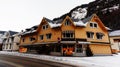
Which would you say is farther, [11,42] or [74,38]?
[11,42]

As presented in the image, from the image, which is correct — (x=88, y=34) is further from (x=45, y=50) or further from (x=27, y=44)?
(x=27, y=44)

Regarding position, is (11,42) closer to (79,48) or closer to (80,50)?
(79,48)

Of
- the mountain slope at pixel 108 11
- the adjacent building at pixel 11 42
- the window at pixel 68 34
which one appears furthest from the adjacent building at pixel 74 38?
the mountain slope at pixel 108 11

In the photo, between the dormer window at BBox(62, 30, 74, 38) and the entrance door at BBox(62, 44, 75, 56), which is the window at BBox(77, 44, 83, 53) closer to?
the entrance door at BBox(62, 44, 75, 56)

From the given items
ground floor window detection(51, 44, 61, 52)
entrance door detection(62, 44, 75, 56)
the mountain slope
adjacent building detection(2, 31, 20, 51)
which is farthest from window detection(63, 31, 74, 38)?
the mountain slope

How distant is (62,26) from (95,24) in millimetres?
8983

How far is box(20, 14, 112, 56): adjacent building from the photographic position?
38.7 metres

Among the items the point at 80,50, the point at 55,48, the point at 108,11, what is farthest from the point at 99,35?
the point at 108,11

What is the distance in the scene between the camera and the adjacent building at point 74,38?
38.7 metres

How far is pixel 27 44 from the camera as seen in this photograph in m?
52.9

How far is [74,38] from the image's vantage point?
3884cm

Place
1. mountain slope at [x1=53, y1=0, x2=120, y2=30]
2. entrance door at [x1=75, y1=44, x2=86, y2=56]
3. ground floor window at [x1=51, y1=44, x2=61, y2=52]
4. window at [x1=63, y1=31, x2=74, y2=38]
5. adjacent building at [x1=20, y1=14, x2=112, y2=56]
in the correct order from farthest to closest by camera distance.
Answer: mountain slope at [x1=53, y1=0, x2=120, y2=30] → ground floor window at [x1=51, y1=44, x2=61, y2=52] → window at [x1=63, y1=31, x2=74, y2=38] → adjacent building at [x1=20, y1=14, x2=112, y2=56] → entrance door at [x1=75, y1=44, x2=86, y2=56]

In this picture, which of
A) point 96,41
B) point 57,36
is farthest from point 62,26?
point 96,41

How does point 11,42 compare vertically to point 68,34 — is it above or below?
below
